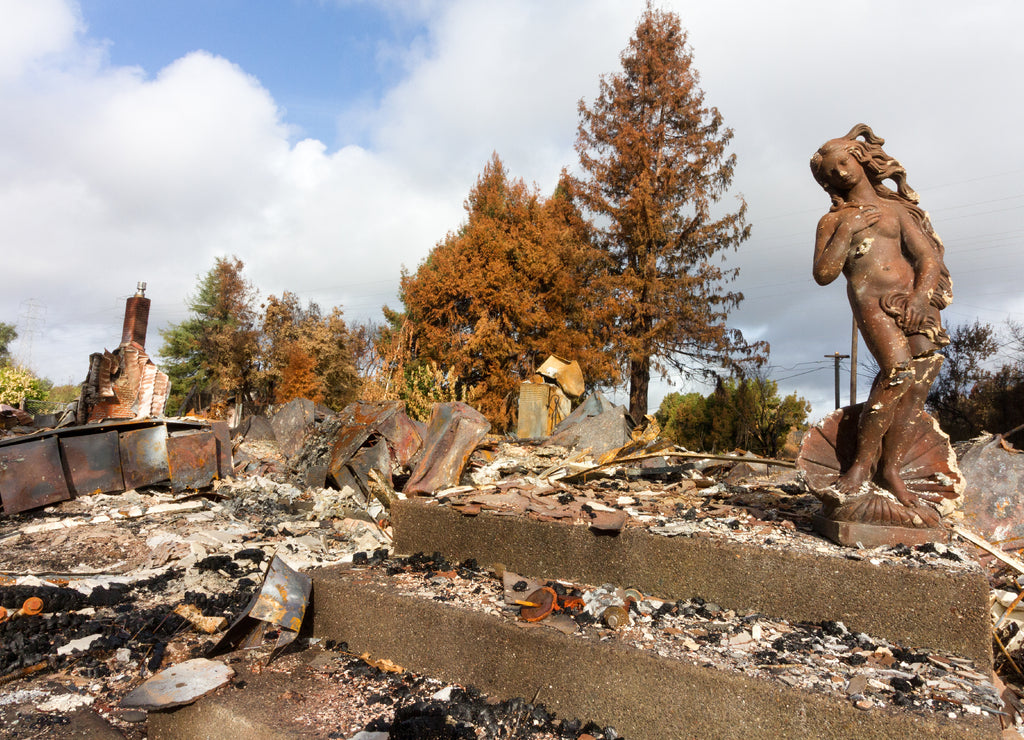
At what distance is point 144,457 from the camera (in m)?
8.09

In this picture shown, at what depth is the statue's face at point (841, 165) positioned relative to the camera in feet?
12.2

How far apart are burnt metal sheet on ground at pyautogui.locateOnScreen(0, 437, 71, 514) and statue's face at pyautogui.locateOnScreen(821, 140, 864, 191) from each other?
27.6ft

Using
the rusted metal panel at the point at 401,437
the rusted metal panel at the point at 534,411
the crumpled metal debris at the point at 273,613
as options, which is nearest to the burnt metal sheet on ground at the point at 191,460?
the rusted metal panel at the point at 401,437

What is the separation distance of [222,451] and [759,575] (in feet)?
25.8

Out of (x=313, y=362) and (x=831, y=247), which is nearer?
(x=831, y=247)

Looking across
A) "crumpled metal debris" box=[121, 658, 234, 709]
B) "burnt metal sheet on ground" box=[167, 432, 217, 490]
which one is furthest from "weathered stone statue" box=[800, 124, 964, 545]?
"burnt metal sheet on ground" box=[167, 432, 217, 490]

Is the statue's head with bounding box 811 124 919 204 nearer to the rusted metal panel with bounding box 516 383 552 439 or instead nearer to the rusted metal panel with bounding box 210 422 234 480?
the rusted metal panel with bounding box 210 422 234 480

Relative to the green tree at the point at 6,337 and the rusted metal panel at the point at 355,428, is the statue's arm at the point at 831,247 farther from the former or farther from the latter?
the green tree at the point at 6,337

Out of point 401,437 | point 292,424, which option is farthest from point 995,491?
point 292,424

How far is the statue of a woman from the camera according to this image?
352cm

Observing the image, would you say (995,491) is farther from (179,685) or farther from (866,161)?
(179,685)

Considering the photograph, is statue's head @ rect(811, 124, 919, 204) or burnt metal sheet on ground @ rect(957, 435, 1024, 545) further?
burnt metal sheet on ground @ rect(957, 435, 1024, 545)

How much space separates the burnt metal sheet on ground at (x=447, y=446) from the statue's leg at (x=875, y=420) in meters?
3.09

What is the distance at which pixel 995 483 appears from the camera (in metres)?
5.41
